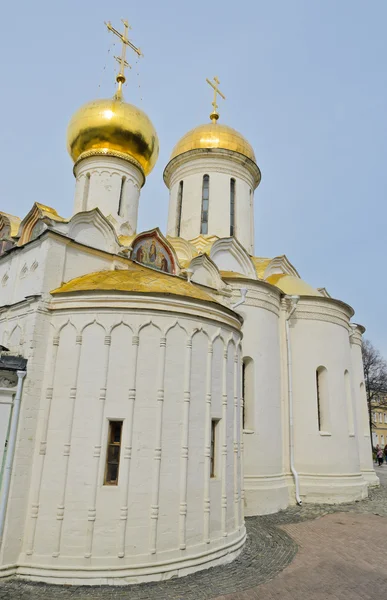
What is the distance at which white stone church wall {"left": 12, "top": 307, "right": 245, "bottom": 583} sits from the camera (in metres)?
5.43

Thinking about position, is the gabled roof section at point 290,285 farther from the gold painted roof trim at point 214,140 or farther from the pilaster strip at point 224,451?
the pilaster strip at point 224,451

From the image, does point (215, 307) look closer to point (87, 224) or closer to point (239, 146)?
point (87, 224)

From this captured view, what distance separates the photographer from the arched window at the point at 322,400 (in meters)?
11.5

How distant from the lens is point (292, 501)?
1059cm

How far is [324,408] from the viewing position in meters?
11.6

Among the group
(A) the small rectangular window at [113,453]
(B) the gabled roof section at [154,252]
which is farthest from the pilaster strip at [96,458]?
(B) the gabled roof section at [154,252]

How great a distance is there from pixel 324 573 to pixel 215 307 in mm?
4283

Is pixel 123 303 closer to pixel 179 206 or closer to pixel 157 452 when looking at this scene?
pixel 157 452

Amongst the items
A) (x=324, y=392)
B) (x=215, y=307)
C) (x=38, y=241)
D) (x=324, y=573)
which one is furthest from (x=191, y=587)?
(x=324, y=392)

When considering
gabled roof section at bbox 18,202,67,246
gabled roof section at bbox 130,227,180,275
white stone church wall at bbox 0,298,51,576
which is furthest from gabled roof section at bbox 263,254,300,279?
white stone church wall at bbox 0,298,51,576

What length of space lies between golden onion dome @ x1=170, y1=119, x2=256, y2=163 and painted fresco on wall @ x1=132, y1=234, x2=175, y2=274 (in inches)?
276

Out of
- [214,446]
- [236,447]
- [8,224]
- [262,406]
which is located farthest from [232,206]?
[214,446]

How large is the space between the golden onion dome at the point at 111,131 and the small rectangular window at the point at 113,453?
27.6 ft

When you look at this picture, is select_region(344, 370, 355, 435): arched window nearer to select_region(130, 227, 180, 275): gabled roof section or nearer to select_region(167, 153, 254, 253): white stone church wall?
select_region(167, 153, 254, 253): white stone church wall
